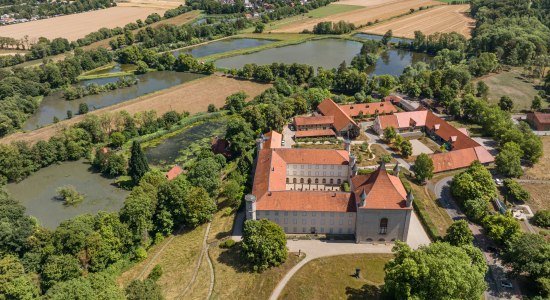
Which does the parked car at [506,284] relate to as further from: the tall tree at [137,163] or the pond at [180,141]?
the pond at [180,141]

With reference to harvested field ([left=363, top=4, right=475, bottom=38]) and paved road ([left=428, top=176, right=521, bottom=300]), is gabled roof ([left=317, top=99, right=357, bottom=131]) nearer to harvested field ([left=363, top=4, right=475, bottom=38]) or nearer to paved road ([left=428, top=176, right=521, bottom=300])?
paved road ([left=428, top=176, right=521, bottom=300])

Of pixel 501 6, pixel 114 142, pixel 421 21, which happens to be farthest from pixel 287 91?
pixel 501 6

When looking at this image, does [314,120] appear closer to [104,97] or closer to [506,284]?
[506,284]

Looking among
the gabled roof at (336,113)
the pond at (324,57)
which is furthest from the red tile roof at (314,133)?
the pond at (324,57)

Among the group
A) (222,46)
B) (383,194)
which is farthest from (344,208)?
(222,46)

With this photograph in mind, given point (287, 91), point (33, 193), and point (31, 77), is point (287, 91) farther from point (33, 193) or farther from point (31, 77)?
point (31, 77)

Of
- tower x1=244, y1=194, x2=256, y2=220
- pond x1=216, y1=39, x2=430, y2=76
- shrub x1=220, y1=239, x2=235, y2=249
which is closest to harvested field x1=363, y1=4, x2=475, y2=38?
pond x1=216, y1=39, x2=430, y2=76
